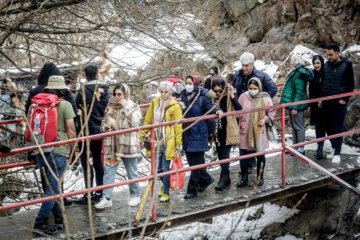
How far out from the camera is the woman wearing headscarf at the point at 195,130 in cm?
500

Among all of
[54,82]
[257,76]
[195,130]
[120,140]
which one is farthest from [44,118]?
[257,76]

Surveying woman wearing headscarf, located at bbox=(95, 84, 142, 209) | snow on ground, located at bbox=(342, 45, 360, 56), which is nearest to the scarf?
woman wearing headscarf, located at bbox=(95, 84, 142, 209)

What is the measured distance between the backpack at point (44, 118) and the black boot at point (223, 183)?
2452 millimetres

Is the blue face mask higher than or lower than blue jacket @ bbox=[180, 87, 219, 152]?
higher

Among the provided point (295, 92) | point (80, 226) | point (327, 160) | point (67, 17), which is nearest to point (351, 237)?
point (327, 160)

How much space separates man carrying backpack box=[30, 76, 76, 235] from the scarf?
2.43 meters

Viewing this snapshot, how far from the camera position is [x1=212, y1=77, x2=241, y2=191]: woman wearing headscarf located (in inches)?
207

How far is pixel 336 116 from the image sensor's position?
6.51m

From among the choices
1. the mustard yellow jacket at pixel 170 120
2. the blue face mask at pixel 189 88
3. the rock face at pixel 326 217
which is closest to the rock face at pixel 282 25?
the rock face at pixel 326 217

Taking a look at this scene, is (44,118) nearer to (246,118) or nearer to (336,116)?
(246,118)

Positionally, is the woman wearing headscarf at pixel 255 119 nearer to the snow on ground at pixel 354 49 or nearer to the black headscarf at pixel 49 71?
the black headscarf at pixel 49 71

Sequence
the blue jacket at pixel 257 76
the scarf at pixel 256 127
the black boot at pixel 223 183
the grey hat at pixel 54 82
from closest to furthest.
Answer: the grey hat at pixel 54 82 → the scarf at pixel 256 127 → the black boot at pixel 223 183 → the blue jacket at pixel 257 76

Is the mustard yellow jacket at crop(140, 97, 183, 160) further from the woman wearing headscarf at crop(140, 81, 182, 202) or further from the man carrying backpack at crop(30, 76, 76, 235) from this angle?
the man carrying backpack at crop(30, 76, 76, 235)

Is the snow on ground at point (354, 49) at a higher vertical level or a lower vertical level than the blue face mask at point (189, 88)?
higher
